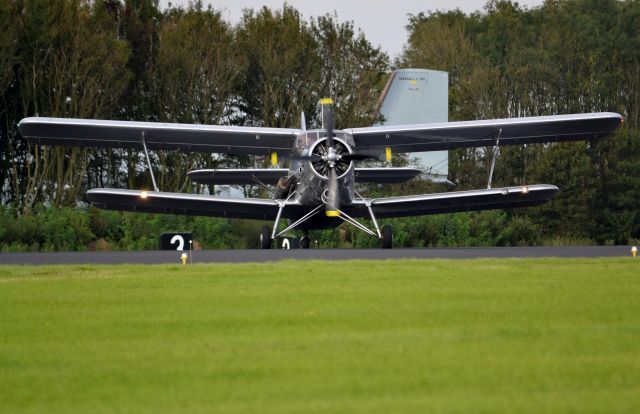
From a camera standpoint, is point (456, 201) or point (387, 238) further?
point (456, 201)

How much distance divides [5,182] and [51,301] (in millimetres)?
26044

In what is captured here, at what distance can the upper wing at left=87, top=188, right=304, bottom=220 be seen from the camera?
80.7 feet

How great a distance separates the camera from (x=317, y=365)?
271 inches

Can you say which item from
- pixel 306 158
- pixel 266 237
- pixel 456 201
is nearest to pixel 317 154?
pixel 306 158

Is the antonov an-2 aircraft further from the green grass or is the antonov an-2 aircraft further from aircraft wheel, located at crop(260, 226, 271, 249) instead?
the green grass

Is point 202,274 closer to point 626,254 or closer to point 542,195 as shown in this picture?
point 626,254

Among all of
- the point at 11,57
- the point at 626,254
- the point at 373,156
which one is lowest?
the point at 626,254

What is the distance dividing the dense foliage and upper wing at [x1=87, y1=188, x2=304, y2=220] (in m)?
2.90

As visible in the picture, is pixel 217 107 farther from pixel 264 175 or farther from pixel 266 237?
pixel 266 237

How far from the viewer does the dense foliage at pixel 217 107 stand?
31.3 metres

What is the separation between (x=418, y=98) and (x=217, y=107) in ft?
26.0

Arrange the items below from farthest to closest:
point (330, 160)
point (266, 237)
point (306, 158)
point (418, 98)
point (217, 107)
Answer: point (418, 98) < point (217, 107) < point (266, 237) < point (330, 160) < point (306, 158)

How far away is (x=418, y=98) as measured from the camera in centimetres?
4278

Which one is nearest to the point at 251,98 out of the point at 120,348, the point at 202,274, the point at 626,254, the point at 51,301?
the point at 626,254
